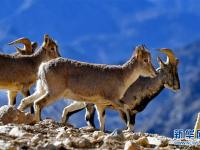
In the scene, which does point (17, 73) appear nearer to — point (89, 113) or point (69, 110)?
point (69, 110)

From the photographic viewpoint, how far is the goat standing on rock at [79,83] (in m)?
14.2

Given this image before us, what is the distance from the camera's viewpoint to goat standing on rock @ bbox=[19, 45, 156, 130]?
1417cm

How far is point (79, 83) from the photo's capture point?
14.5m

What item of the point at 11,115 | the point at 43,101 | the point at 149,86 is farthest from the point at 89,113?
the point at 11,115

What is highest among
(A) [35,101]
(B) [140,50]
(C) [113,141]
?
(B) [140,50]

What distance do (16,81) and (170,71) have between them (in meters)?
3.75

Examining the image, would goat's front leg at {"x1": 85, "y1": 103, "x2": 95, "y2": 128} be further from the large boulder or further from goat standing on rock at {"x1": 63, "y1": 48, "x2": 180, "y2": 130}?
the large boulder

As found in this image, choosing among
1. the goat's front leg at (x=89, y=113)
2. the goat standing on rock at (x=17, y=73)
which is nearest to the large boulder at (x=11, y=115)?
the goat's front leg at (x=89, y=113)

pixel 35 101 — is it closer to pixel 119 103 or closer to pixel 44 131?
pixel 119 103

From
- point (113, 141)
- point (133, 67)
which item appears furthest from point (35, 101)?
point (113, 141)

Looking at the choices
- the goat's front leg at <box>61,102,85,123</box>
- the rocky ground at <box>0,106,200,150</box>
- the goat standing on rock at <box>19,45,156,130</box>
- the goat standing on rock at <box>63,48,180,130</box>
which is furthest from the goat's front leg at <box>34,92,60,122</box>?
the goat standing on rock at <box>63,48,180,130</box>

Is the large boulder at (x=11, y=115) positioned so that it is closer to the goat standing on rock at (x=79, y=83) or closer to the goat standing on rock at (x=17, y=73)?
the goat standing on rock at (x=79, y=83)

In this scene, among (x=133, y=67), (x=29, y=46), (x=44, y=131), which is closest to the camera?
(x=44, y=131)

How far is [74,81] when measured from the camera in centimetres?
1449
